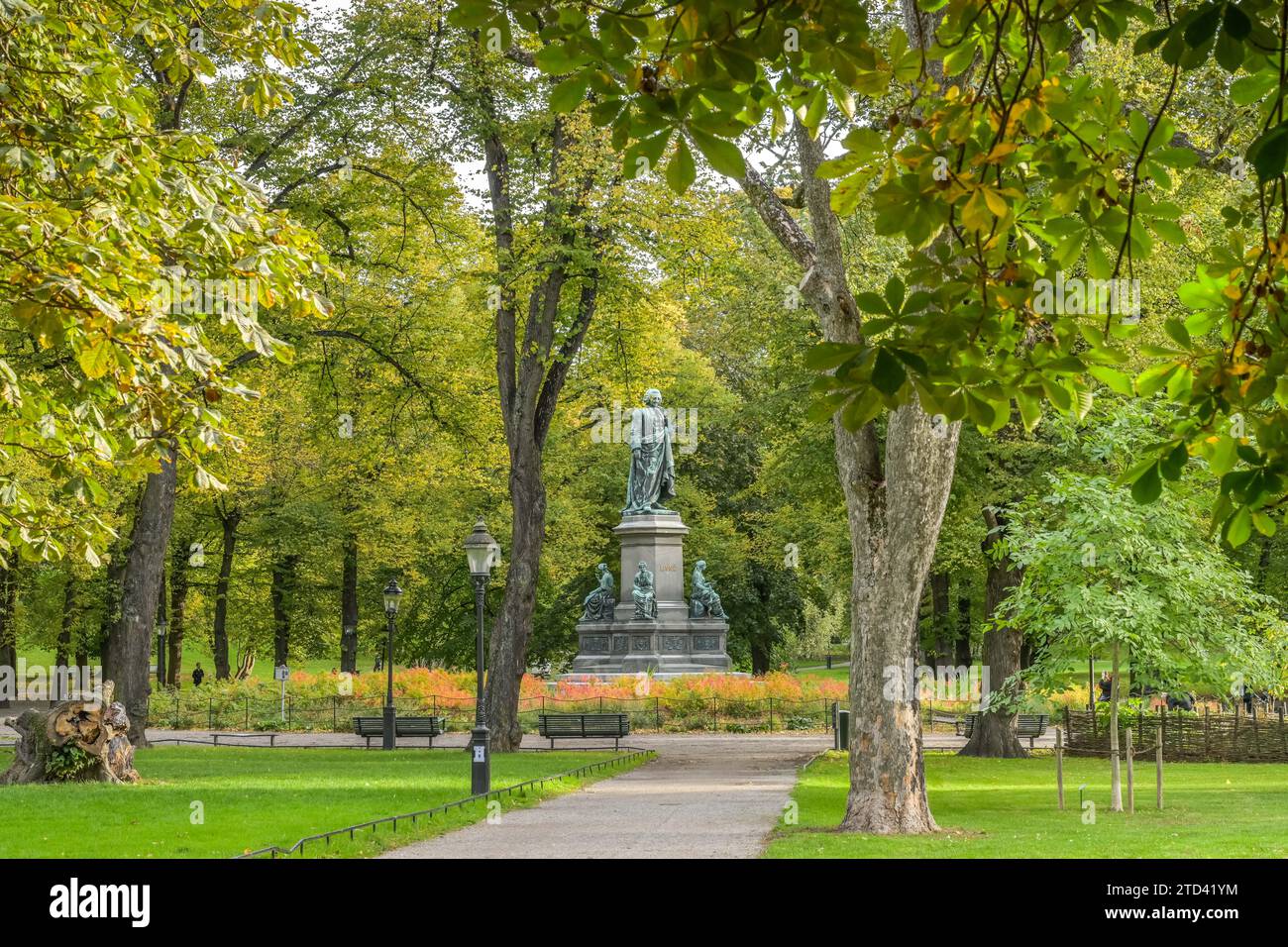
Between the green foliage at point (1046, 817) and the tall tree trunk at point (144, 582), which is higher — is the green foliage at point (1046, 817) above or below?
below

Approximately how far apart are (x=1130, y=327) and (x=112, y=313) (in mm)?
5117

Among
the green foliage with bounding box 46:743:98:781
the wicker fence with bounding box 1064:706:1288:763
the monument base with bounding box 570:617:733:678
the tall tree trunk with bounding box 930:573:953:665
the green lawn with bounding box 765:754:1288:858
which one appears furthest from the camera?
the monument base with bounding box 570:617:733:678

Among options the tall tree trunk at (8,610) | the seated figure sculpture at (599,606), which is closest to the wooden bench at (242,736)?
the seated figure sculpture at (599,606)

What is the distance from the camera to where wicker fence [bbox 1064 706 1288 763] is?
3189 centimetres

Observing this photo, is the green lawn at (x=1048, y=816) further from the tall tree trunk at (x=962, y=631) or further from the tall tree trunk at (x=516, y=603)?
the tall tree trunk at (x=962, y=631)

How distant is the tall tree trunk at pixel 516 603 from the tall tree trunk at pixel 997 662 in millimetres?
8560

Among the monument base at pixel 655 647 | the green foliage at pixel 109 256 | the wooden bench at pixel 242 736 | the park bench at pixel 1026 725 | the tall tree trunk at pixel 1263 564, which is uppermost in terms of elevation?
the green foliage at pixel 109 256

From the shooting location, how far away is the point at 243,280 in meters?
9.40

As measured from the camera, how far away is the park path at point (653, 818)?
1367cm

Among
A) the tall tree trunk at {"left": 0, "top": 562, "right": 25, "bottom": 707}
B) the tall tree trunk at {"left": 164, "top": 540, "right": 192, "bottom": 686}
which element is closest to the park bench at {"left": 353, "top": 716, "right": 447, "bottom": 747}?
the tall tree trunk at {"left": 0, "top": 562, "right": 25, "bottom": 707}

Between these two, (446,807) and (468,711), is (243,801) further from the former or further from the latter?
(468,711)

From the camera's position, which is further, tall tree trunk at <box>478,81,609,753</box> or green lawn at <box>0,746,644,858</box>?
tall tree trunk at <box>478,81,609,753</box>

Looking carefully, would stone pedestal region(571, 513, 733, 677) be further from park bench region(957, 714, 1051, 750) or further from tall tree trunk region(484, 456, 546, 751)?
tall tree trunk region(484, 456, 546, 751)

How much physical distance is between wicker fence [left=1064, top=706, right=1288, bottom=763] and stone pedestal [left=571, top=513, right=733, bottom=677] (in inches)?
386
